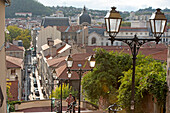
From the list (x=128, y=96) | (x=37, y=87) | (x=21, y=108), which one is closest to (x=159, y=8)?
(x=128, y=96)

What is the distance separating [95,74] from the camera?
18641mm

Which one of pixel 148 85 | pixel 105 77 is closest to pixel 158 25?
pixel 148 85

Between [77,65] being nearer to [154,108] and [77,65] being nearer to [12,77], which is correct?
[12,77]

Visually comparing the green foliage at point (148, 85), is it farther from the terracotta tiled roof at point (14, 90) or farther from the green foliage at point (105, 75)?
the terracotta tiled roof at point (14, 90)

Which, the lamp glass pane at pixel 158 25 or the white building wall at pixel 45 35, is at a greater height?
the lamp glass pane at pixel 158 25

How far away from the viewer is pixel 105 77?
1817cm

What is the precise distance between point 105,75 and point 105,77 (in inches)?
5.1

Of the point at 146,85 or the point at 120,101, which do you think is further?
the point at 120,101

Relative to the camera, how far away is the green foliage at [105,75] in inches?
707

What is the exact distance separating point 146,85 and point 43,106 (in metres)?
8.73

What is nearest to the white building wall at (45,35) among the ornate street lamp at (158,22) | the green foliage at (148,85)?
the green foliage at (148,85)

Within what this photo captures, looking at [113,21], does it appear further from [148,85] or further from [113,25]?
[148,85]

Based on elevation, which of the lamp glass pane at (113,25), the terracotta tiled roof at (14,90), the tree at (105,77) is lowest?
the terracotta tiled roof at (14,90)

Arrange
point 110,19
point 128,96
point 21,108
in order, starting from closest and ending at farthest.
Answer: point 110,19 → point 128,96 → point 21,108
